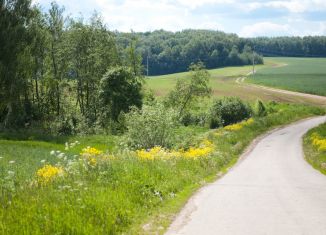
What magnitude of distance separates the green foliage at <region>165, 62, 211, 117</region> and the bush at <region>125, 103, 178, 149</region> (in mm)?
35881

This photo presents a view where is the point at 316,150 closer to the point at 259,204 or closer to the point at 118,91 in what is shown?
the point at 259,204

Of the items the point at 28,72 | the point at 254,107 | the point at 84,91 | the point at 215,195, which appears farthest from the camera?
the point at 254,107

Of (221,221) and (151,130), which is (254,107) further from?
(221,221)

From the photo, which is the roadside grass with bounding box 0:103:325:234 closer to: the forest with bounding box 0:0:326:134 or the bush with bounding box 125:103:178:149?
Answer: the bush with bounding box 125:103:178:149

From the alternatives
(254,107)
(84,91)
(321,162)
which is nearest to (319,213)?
(321,162)

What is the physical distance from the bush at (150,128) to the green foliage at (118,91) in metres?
24.0

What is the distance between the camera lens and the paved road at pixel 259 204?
1173 centimetres

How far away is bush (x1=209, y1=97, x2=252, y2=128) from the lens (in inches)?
2390

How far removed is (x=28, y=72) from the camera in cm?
4625

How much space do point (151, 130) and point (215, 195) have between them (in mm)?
12488

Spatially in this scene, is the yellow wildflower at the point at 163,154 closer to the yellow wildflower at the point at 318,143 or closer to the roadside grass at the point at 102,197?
the roadside grass at the point at 102,197

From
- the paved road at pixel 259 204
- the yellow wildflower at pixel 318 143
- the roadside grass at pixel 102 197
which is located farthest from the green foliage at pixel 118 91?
the roadside grass at pixel 102 197

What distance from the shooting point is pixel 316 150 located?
3331cm

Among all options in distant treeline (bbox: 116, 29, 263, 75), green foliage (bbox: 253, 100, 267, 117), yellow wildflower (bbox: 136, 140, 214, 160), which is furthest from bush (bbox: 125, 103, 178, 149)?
distant treeline (bbox: 116, 29, 263, 75)
